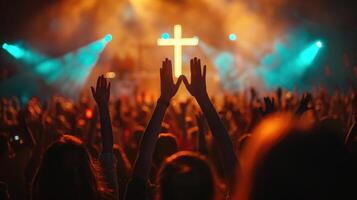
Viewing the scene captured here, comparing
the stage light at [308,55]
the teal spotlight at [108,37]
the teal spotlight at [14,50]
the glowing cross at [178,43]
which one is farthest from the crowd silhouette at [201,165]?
the stage light at [308,55]

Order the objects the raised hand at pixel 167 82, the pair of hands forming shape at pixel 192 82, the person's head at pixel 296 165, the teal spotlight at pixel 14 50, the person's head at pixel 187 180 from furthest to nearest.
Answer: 1. the teal spotlight at pixel 14 50
2. the raised hand at pixel 167 82
3. the pair of hands forming shape at pixel 192 82
4. the person's head at pixel 187 180
5. the person's head at pixel 296 165

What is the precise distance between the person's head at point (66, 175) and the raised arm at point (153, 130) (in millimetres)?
407

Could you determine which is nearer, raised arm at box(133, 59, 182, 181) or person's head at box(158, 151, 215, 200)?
person's head at box(158, 151, 215, 200)

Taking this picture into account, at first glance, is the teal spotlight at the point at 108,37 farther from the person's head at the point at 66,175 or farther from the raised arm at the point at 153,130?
the person's head at the point at 66,175

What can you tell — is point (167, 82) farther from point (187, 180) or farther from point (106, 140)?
point (187, 180)

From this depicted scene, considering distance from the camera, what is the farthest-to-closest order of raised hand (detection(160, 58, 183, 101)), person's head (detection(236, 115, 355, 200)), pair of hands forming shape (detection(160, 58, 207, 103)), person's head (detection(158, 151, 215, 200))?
1. raised hand (detection(160, 58, 183, 101))
2. pair of hands forming shape (detection(160, 58, 207, 103))
3. person's head (detection(158, 151, 215, 200))
4. person's head (detection(236, 115, 355, 200))

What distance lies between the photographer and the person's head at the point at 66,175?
7.74 ft

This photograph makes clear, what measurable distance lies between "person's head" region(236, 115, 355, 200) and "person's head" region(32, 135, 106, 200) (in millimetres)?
933

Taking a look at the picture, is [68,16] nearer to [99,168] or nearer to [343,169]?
[99,168]

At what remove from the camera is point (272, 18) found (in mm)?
19141

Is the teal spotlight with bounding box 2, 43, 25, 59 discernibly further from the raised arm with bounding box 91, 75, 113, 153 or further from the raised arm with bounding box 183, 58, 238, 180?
the raised arm with bounding box 183, 58, 238, 180

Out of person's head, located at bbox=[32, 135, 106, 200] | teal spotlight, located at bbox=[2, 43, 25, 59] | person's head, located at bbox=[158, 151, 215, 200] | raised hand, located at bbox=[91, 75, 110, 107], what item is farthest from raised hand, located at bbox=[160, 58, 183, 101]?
teal spotlight, located at bbox=[2, 43, 25, 59]

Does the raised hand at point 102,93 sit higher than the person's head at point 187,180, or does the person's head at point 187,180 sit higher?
the raised hand at point 102,93

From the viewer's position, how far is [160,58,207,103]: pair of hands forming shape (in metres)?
3.14
